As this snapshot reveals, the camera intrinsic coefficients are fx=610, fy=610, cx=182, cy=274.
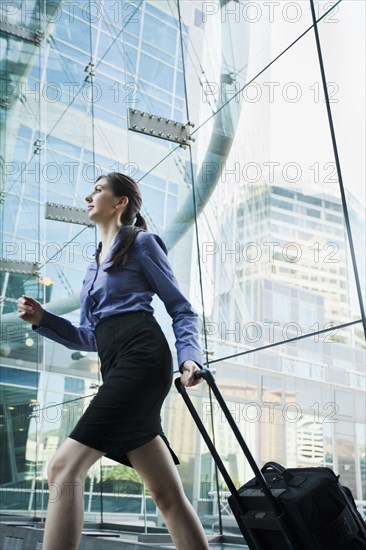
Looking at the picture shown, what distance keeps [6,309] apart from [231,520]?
13.6 feet

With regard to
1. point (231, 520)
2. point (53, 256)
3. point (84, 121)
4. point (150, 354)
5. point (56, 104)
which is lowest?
point (231, 520)

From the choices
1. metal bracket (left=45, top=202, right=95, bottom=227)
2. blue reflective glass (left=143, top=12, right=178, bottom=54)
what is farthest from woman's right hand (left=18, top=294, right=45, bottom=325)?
metal bracket (left=45, top=202, right=95, bottom=227)

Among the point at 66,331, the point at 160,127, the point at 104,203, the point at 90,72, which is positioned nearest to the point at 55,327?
the point at 66,331

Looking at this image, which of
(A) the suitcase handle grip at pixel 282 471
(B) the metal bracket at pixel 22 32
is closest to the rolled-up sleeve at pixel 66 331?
(A) the suitcase handle grip at pixel 282 471

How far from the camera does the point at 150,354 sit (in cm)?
165

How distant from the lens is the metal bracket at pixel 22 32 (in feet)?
24.0

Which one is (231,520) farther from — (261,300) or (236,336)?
(261,300)

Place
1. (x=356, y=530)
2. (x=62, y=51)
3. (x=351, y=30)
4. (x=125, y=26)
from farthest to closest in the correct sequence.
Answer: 1. (x=62, y=51)
2. (x=125, y=26)
3. (x=351, y=30)
4. (x=356, y=530)

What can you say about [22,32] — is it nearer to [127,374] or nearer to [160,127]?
[160,127]

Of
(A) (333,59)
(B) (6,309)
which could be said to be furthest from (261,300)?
(B) (6,309)

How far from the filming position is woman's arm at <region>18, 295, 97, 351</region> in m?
1.86

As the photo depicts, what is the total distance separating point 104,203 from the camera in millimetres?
2018

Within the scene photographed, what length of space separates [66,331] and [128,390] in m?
0.43

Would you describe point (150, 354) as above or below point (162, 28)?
below
